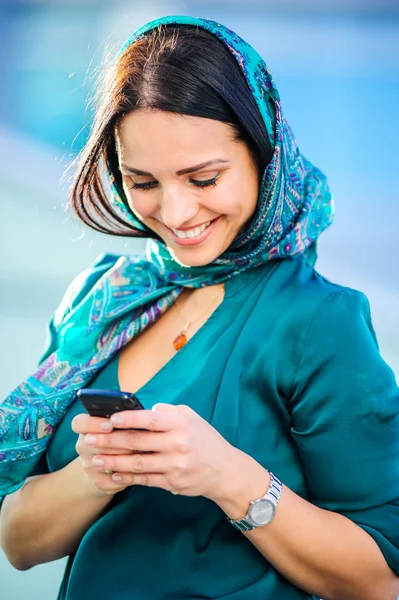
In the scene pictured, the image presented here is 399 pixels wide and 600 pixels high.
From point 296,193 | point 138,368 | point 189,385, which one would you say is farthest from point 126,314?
point 296,193

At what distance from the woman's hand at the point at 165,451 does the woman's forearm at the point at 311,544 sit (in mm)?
51

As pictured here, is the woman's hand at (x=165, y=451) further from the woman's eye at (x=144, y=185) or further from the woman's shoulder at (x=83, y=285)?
the woman's shoulder at (x=83, y=285)

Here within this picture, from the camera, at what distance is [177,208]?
4.65ft

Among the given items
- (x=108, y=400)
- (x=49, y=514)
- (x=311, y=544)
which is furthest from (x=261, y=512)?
(x=49, y=514)

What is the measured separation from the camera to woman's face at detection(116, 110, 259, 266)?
1386mm

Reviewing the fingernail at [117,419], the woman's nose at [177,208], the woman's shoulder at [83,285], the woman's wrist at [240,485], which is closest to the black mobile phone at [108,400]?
the fingernail at [117,419]

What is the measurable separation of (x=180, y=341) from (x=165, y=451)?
1.34ft

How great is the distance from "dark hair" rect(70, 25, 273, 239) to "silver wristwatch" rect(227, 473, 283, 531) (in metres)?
0.62

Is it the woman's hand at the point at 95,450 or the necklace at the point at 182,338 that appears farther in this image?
the necklace at the point at 182,338

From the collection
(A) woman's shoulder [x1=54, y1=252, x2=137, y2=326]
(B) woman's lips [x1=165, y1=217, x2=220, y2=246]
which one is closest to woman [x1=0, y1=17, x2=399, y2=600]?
(B) woman's lips [x1=165, y1=217, x2=220, y2=246]

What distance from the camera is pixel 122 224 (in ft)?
5.75

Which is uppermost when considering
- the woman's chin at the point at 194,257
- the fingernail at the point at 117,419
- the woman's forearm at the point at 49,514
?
the woman's chin at the point at 194,257

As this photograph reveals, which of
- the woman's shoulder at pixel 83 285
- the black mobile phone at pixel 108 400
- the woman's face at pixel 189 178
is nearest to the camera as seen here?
the black mobile phone at pixel 108 400

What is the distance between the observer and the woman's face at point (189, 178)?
4.55 feet
